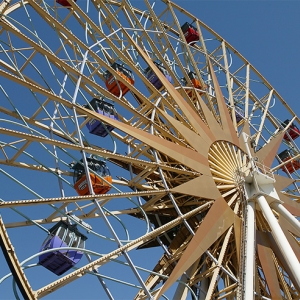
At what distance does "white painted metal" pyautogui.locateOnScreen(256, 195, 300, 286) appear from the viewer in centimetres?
901

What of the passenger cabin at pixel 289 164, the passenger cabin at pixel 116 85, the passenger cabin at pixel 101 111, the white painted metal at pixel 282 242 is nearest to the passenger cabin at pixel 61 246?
the passenger cabin at pixel 101 111

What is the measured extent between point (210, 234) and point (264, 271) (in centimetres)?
229

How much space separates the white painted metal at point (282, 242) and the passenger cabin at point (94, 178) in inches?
142

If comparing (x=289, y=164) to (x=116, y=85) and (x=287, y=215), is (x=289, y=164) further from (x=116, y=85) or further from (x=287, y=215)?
(x=116, y=85)

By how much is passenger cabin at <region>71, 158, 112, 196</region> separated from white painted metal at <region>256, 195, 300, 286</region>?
3614 millimetres

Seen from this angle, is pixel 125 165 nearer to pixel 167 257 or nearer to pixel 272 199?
pixel 167 257

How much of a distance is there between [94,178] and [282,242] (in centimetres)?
425

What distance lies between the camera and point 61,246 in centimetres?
813

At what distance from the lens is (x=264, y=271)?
35.3 ft

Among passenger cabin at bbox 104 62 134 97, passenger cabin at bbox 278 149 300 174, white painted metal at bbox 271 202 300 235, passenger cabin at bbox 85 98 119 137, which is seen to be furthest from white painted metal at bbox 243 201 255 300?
passenger cabin at bbox 278 149 300 174

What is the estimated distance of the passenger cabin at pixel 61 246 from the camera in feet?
26.0

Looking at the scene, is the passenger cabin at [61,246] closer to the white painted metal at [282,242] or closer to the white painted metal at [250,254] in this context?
the white painted metal at [250,254]

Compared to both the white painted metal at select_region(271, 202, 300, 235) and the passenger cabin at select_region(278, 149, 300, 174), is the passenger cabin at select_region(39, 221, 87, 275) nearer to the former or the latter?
the white painted metal at select_region(271, 202, 300, 235)

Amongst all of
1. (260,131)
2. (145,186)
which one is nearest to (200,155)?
(145,186)
